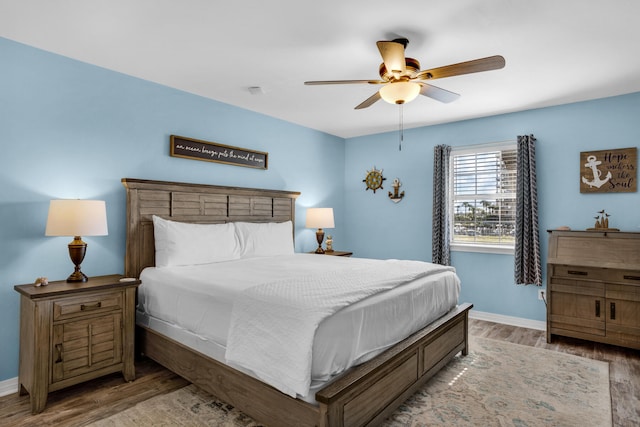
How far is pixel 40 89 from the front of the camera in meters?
2.76

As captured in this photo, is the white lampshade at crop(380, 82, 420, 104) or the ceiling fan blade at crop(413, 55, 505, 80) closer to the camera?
the ceiling fan blade at crop(413, 55, 505, 80)

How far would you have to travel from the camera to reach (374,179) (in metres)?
5.52

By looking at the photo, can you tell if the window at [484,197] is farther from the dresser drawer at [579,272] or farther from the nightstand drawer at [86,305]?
the nightstand drawer at [86,305]

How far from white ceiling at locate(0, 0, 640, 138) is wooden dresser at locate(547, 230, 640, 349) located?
1498 millimetres

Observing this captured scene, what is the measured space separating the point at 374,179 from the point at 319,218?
1233mm

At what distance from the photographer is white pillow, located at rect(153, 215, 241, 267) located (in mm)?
3158

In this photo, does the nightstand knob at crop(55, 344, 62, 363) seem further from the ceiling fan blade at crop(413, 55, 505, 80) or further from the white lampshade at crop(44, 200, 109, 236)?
the ceiling fan blade at crop(413, 55, 505, 80)

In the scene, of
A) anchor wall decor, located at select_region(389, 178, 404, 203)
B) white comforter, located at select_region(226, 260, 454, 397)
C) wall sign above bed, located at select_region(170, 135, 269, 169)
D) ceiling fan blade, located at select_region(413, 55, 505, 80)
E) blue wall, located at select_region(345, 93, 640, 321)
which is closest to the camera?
white comforter, located at select_region(226, 260, 454, 397)

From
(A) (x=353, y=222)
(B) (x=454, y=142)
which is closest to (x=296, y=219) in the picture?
(A) (x=353, y=222)

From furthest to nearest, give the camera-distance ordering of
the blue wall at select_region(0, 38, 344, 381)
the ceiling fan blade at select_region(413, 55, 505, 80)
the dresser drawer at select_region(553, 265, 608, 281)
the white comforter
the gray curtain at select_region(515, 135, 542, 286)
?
the gray curtain at select_region(515, 135, 542, 286) < the dresser drawer at select_region(553, 265, 608, 281) < the blue wall at select_region(0, 38, 344, 381) < the ceiling fan blade at select_region(413, 55, 505, 80) < the white comforter

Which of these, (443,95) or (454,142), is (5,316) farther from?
(454,142)

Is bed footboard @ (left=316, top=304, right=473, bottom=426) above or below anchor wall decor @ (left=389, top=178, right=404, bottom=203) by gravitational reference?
below

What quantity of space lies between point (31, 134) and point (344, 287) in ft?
8.42

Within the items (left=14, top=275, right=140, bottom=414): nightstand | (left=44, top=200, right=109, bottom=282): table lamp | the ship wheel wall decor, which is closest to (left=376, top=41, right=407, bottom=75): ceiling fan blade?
(left=44, top=200, right=109, bottom=282): table lamp
